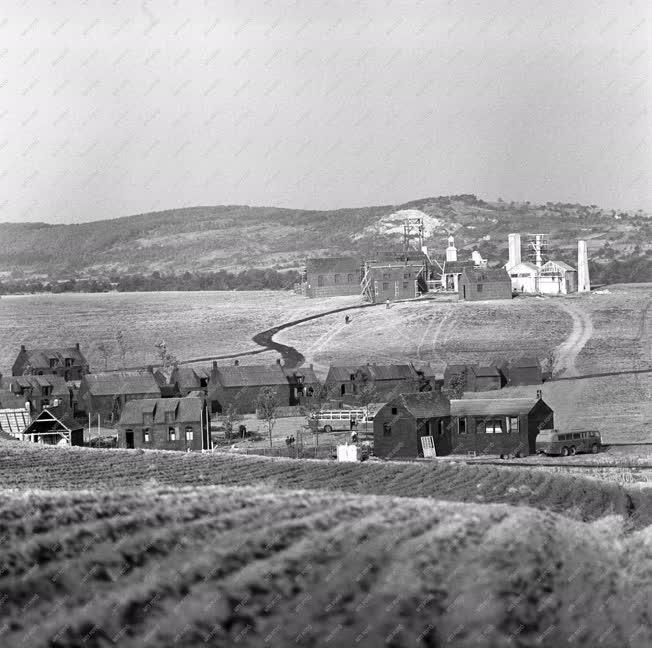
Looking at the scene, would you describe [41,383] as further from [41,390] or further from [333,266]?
[333,266]

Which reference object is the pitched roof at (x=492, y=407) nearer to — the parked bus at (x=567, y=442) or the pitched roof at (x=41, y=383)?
the parked bus at (x=567, y=442)

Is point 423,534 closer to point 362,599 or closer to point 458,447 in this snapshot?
point 362,599

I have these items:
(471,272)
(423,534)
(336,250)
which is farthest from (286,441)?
(336,250)

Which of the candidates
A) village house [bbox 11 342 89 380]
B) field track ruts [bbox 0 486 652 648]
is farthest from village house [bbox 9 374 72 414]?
field track ruts [bbox 0 486 652 648]

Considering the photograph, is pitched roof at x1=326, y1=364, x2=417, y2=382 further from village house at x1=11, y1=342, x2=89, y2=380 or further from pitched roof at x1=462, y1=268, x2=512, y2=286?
pitched roof at x1=462, y1=268, x2=512, y2=286

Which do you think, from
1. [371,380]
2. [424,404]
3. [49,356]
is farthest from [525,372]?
[49,356]

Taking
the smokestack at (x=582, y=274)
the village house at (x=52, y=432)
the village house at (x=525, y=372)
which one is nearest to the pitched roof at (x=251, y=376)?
the village house at (x=525, y=372)
